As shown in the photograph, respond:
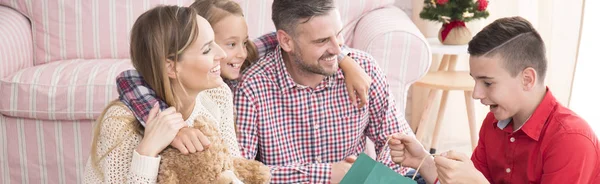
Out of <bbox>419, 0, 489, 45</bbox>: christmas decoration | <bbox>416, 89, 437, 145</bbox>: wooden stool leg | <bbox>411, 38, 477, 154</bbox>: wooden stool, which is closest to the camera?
<bbox>411, 38, 477, 154</bbox>: wooden stool

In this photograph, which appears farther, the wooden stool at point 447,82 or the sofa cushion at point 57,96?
the wooden stool at point 447,82

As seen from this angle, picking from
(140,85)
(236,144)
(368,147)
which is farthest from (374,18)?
(140,85)

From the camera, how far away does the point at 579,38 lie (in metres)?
2.88

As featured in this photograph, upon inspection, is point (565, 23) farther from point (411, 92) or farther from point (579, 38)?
point (411, 92)

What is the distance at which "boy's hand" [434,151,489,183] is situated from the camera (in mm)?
1553

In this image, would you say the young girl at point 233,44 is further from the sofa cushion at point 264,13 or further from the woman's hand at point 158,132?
the sofa cushion at point 264,13

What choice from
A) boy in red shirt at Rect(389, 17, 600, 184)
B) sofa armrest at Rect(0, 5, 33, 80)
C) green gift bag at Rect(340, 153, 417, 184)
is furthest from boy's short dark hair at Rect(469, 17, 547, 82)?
sofa armrest at Rect(0, 5, 33, 80)

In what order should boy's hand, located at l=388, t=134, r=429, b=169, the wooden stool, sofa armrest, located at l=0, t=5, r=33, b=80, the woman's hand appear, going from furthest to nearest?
the wooden stool → sofa armrest, located at l=0, t=5, r=33, b=80 → boy's hand, located at l=388, t=134, r=429, b=169 → the woman's hand

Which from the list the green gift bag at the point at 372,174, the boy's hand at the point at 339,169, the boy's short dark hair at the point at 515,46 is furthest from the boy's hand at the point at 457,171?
the boy's hand at the point at 339,169

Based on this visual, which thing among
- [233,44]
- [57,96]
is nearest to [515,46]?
[233,44]

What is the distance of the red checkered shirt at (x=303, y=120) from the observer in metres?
1.93

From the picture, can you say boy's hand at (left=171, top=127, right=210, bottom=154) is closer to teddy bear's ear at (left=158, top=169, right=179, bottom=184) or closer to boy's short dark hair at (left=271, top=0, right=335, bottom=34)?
teddy bear's ear at (left=158, top=169, right=179, bottom=184)

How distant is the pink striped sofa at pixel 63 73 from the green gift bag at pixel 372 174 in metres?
1.05

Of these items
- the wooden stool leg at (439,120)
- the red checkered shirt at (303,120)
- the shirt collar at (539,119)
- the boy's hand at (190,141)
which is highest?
the shirt collar at (539,119)
